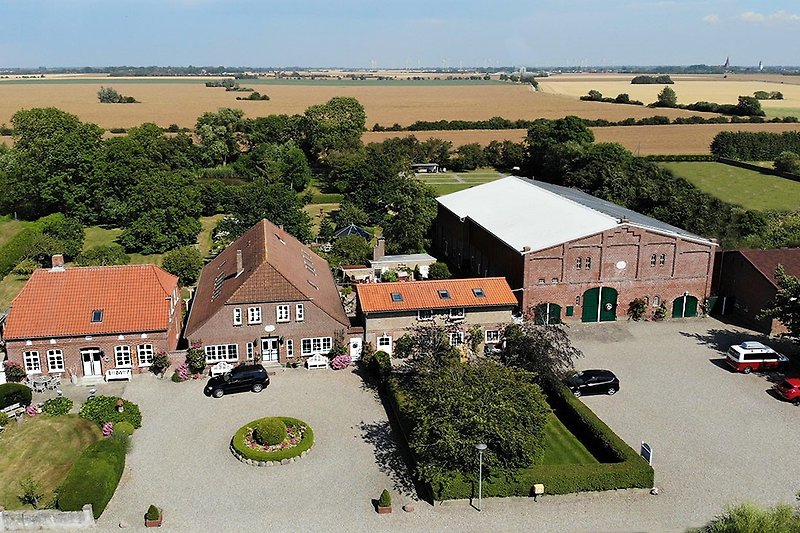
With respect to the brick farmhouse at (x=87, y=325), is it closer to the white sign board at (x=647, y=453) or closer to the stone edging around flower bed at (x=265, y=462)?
the stone edging around flower bed at (x=265, y=462)

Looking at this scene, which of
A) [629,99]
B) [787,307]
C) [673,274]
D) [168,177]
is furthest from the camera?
[629,99]

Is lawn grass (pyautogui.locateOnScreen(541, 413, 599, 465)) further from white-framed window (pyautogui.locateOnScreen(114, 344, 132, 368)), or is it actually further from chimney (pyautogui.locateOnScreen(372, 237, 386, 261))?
chimney (pyautogui.locateOnScreen(372, 237, 386, 261))

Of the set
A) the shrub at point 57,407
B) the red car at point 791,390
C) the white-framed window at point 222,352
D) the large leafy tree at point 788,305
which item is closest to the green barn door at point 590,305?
the large leafy tree at point 788,305

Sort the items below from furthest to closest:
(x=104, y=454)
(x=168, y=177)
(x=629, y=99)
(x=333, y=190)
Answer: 1. (x=629, y=99)
2. (x=333, y=190)
3. (x=168, y=177)
4. (x=104, y=454)

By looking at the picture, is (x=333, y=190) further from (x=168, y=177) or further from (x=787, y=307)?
(x=787, y=307)

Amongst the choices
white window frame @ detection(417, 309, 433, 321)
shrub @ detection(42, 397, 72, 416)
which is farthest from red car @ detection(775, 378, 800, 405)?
shrub @ detection(42, 397, 72, 416)

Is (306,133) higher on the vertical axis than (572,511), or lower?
higher

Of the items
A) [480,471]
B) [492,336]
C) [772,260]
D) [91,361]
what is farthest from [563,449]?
[91,361]

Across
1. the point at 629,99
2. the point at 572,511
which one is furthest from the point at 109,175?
the point at 629,99
